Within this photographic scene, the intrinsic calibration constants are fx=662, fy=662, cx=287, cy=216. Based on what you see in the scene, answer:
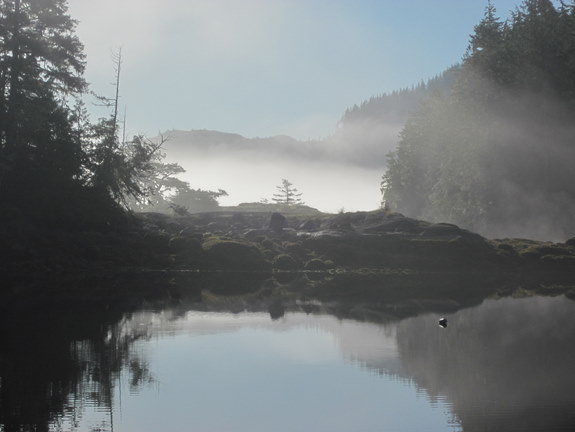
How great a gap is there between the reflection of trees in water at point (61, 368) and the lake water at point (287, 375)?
35mm

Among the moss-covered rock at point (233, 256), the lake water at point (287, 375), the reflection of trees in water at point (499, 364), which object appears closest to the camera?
the lake water at point (287, 375)

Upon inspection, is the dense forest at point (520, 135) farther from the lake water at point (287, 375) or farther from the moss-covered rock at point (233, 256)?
the lake water at point (287, 375)

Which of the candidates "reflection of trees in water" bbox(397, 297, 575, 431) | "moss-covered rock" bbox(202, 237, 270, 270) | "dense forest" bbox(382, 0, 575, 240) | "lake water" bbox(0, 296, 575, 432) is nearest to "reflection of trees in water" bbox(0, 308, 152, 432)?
"lake water" bbox(0, 296, 575, 432)

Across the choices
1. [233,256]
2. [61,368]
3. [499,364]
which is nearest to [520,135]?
[233,256]

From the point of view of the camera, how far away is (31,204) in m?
47.3

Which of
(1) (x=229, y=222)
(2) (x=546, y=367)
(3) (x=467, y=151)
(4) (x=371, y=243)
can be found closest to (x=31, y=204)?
(1) (x=229, y=222)

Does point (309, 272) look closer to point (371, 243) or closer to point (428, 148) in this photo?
point (371, 243)

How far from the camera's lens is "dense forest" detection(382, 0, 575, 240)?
6656 centimetres

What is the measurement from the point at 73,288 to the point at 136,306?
7.83m

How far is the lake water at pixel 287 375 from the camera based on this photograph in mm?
12453

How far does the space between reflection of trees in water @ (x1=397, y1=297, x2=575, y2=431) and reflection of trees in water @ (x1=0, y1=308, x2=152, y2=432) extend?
701 centimetres

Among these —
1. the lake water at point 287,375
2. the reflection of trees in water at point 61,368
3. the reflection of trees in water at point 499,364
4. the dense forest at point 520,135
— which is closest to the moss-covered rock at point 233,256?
the reflection of trees in water at point 499,364

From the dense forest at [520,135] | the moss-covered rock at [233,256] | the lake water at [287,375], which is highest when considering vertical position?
the dense forest at [520,135]

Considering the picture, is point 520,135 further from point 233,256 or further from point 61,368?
point 61,368
